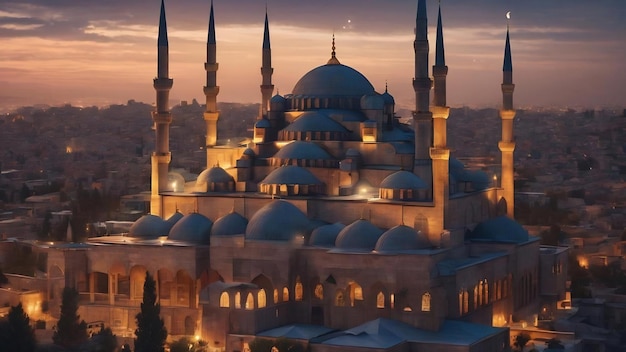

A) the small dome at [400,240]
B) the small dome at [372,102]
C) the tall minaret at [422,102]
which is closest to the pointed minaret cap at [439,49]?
the tall minaret at [422,102]

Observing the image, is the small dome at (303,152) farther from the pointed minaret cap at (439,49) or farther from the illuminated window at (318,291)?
the illuminated window at (318,291)

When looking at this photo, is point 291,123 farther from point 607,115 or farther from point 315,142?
point 607,115

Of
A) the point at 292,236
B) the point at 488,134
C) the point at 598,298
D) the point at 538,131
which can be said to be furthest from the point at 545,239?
the point at 538,131

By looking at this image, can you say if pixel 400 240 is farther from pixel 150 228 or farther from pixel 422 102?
pixel 150 228

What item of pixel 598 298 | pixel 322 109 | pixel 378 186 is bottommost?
pixel 598 298

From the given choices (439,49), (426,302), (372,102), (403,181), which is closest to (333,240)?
(403,181)

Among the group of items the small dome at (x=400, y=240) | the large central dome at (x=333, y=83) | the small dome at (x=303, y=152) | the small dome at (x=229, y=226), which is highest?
the large central dome at (x=333, y=83)
